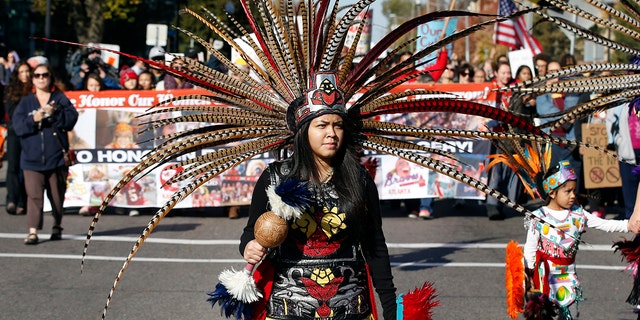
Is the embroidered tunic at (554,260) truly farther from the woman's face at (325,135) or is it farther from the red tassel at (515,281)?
the woman's face at (325,135)

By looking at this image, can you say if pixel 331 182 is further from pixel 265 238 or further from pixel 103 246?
pixel 103 246

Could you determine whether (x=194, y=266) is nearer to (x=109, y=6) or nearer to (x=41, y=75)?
(x=41, y=75)

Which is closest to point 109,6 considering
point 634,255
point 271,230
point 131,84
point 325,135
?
point 131,84

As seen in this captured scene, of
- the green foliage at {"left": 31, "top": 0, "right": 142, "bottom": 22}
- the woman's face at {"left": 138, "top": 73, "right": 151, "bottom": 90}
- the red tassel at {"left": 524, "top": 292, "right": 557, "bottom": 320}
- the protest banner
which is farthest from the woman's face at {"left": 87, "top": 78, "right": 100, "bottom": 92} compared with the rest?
the green foliage at {"left": 31, "top": 0, "right": 142, "bottom": 22}

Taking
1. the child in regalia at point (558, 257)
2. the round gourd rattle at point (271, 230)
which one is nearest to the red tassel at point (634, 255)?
the child in regalia at point (558, 257)

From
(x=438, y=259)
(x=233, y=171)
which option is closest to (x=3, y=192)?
(x=233, y=171)

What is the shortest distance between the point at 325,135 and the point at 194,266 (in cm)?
594

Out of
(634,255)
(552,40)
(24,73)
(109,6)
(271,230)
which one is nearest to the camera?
(271,230)

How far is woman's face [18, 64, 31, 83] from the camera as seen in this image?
39.2 ft

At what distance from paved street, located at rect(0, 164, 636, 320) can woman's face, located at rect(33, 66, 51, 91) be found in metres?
1.72

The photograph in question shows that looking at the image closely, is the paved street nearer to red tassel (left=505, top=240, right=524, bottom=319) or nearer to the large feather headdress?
red tassel (left=505, top=240, right=524, bottom=319)

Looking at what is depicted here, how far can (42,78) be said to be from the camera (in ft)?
36.1

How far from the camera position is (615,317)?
798 centimetres

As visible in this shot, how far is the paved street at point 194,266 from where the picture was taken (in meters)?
8.21
